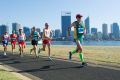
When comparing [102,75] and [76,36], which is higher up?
[76,36]

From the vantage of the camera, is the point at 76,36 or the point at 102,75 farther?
the point at 76,36

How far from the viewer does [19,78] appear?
→ 12.0 meters

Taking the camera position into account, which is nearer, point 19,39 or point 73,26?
point 73,26

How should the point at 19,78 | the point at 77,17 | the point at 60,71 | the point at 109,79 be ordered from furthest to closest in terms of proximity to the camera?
the point at 77,17 → the point at 60,71 → the point at 19,78 → the point at 109,79

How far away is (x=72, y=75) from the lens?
41.2ft

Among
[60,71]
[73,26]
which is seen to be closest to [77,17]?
[73,26]

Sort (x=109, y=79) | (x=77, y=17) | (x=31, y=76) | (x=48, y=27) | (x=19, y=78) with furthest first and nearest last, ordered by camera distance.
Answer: (x=48, y=27), (x=77, y=17), (x=31, y=76), (x=19, y=78), (x=109, y=79)

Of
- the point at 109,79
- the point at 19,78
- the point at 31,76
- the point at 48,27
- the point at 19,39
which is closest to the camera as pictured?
the point at 109,79

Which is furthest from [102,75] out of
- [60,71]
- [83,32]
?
[83,32]

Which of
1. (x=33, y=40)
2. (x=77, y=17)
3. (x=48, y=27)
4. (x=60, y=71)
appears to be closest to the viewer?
(x=60, y=71)

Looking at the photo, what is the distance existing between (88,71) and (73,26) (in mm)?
2791

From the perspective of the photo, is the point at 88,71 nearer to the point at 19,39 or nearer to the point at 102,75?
the point at 102,75

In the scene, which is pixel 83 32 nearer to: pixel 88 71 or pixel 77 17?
pixel 77 17

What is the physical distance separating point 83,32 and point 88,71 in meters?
2.51
